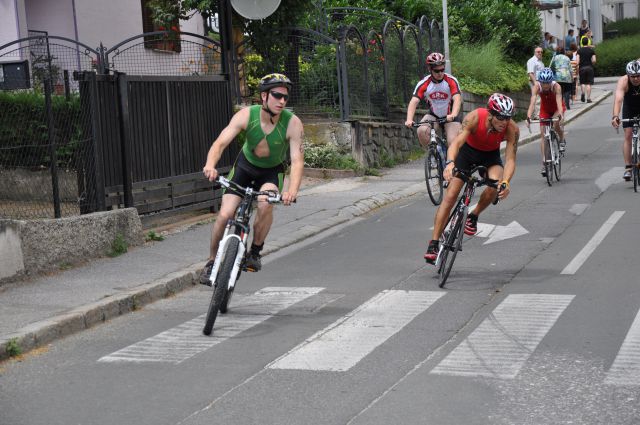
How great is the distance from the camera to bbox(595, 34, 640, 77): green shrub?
50.2 metres

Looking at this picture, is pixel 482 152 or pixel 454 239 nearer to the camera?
pixel 454 239

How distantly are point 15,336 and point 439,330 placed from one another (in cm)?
296

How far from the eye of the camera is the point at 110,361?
7270 mm

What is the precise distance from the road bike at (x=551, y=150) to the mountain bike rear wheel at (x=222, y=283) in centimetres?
960

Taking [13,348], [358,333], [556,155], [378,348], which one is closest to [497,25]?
[556,155]

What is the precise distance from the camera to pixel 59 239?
35.3 ft

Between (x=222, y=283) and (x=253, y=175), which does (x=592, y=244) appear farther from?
(x=222, y=283)

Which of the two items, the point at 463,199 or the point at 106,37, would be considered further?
the point at 106,37

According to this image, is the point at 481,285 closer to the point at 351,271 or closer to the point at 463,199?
the point at 463,199

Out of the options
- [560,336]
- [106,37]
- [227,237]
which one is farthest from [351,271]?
[106,37]

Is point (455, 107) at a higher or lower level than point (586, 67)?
lower

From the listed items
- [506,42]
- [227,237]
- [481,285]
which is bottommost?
[481,285]

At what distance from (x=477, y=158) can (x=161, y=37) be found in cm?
1281

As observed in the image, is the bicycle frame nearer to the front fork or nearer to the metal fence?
the front fork
